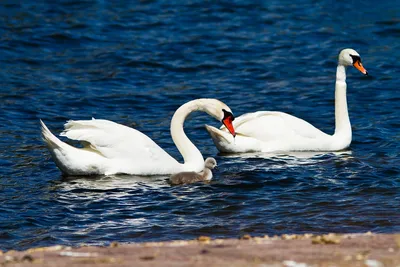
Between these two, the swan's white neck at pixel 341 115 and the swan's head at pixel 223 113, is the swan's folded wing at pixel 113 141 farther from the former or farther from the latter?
the swan's white neck at pixel 341 115

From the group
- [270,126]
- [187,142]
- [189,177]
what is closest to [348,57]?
[270,126]

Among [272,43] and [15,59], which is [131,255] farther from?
[272,43]

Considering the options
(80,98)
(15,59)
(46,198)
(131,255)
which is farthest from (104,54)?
(131,255)

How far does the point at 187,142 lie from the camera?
12062 mm

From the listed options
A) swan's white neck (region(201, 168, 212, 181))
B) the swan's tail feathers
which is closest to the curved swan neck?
swan's white neck (region(201, 168, 212, 181))

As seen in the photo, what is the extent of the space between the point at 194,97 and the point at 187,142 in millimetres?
3857

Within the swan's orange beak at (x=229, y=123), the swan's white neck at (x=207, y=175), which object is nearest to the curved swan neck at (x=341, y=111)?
the swan's orange beak at (x=229, y=123)

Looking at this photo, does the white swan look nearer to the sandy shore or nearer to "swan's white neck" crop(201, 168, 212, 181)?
"swan's white neck" crop(201, 168, 212, 181)

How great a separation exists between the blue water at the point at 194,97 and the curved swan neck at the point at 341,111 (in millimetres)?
316

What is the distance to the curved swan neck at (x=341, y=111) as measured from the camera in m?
13.3

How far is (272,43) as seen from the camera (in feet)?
62.8

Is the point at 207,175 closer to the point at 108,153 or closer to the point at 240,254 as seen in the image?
the point at 108,153

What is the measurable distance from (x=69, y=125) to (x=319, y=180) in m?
3.02

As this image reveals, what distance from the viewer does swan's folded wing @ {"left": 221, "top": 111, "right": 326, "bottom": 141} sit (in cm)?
1295
